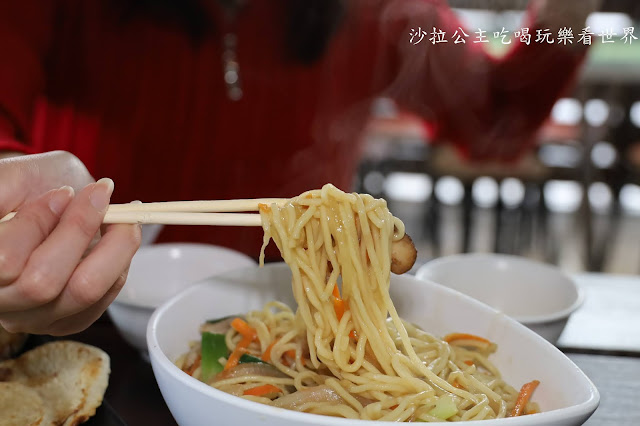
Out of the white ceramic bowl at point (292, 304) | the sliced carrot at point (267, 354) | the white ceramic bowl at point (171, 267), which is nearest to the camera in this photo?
the white ceramic bowl at point (292, 304)

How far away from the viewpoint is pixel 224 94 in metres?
2.70

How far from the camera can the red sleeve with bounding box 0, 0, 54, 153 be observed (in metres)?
2.14

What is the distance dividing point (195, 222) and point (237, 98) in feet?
5.46

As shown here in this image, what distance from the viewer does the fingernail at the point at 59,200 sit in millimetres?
1101

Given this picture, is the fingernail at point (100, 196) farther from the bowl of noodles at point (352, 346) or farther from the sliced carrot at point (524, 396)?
the sliced carrot at point (524, 396)

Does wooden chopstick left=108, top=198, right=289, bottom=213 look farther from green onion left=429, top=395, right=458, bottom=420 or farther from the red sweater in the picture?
the red sweater

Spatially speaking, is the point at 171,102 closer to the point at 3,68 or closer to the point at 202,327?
the point at 3,68

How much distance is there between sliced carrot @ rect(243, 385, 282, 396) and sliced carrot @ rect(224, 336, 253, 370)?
0.11 meters

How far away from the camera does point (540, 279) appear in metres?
1.78

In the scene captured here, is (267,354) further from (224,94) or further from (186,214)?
(224,94)

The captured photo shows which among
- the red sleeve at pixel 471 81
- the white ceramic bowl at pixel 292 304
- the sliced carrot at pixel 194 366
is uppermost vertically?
the red sleeve at pixel 471 81

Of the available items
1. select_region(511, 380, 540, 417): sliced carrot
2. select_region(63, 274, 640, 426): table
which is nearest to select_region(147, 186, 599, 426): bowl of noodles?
select_region(511, 380, 540, 417): sliced carrot

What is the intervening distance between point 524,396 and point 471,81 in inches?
77.6

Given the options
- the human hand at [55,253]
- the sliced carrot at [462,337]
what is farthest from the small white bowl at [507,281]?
the human hand at [55,253]
